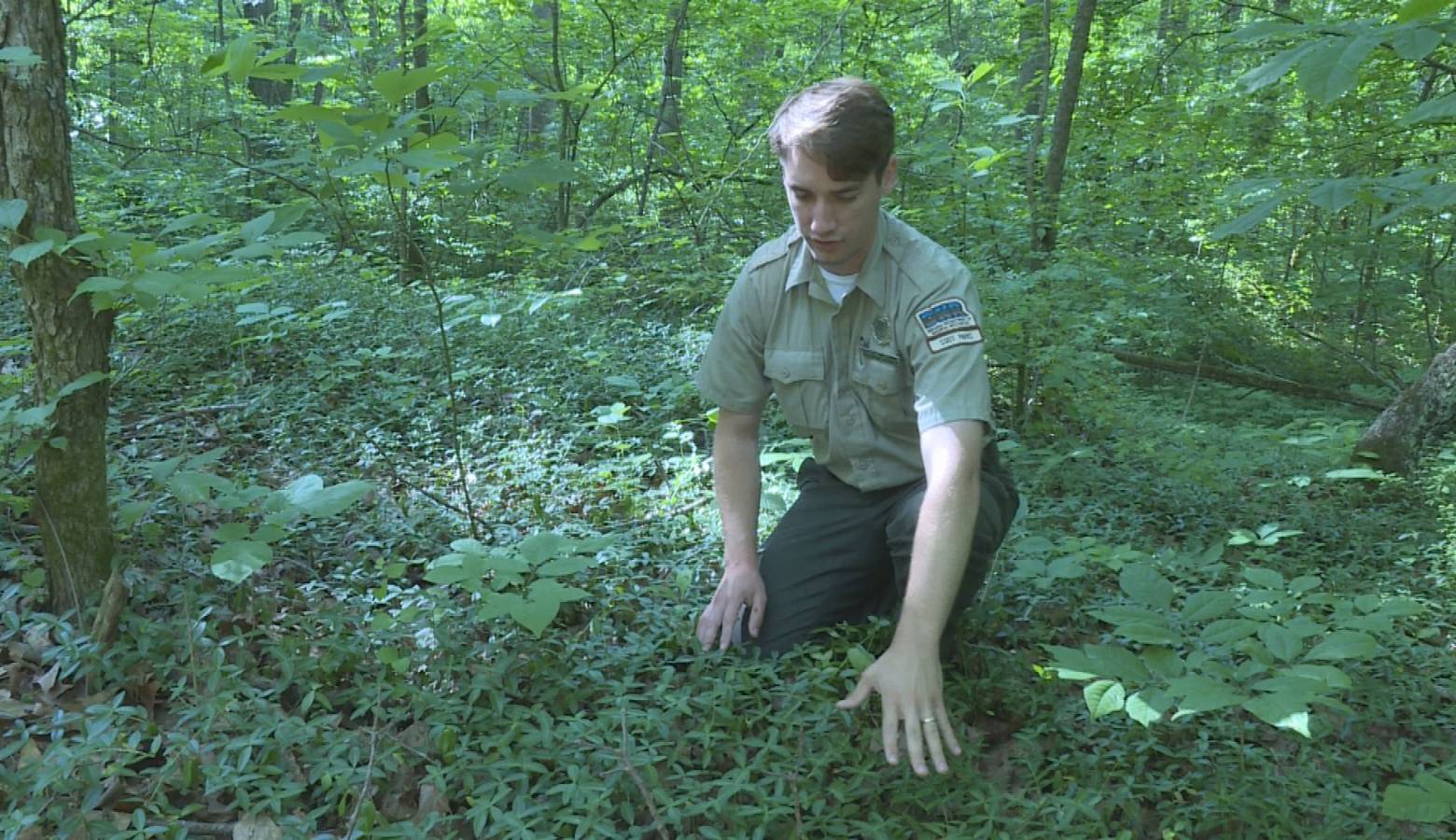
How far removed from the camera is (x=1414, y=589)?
11.7 feet

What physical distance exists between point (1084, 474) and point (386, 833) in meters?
3.56

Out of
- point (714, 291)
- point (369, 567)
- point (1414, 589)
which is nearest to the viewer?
point (369, 567)

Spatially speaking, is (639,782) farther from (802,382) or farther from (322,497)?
(802,382)

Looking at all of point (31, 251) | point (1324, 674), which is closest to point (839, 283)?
point (1324, 674)

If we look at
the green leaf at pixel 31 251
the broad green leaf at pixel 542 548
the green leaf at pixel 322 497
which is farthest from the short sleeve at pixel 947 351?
the green leaf at pixel 31 251

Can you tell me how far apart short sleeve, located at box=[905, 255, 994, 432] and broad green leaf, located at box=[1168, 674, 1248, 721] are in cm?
82

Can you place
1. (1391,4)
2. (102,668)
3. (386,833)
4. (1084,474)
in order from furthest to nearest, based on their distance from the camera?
(1391,4) → (1084,474) → (102,668) → (386,833)

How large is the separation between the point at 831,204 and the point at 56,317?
2.12m

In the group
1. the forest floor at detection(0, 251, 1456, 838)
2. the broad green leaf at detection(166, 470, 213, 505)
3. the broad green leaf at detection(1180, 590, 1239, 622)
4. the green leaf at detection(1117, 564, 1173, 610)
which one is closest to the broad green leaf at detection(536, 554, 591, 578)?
the forest floor at detection(0, 251, 1456, 838)

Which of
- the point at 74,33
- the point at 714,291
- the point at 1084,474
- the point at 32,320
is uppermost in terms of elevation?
the point at 74,33

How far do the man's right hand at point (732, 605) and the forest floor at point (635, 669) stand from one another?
73 mm

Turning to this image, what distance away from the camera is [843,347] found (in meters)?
2.96

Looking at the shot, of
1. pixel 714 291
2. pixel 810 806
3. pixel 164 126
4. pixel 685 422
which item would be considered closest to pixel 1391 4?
pixel 714 291

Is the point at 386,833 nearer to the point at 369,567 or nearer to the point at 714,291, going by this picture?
the point at 369,567
